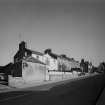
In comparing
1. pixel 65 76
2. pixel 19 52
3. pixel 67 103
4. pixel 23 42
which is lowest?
pixel 65 76

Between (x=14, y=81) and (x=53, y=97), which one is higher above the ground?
(x=53, y=97)

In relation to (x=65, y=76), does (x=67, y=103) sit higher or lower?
higher

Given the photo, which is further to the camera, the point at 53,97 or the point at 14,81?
the point at 14,81

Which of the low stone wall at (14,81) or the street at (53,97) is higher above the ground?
the street at (53,97)

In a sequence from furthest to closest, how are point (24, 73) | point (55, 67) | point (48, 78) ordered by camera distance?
point (55, 67), point (48, 78), point (24, 73)

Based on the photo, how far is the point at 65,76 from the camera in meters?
48.2

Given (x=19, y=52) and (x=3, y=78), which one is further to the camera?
(x=19, y=52)

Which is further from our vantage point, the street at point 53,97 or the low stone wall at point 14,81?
the low stone wall at point 14,81

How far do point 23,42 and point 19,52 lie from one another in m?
4.99

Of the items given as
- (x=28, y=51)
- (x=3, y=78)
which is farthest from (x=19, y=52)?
(x=3, y=78)

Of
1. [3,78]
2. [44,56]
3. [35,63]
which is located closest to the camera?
[35,63]

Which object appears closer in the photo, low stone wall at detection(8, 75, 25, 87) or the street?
the street

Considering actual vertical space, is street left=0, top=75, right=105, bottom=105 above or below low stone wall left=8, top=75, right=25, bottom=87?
above

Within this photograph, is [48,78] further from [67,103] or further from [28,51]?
[67,103]
